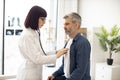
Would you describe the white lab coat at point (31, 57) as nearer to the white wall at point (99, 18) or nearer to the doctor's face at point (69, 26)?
the doctor's face at point (69, 26)

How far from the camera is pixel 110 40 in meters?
4.25

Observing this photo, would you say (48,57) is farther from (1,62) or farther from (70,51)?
(1,62)

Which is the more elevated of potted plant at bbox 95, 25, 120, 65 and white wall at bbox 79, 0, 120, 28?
white wall at bbox 79, 0, 120, 28

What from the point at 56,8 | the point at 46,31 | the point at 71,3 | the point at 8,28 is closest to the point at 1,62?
the point at 8,28

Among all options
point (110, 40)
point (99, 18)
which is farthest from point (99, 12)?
point (110, 40)

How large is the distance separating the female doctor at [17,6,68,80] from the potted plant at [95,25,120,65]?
1.99 meters

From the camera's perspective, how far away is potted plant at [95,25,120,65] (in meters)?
4.25

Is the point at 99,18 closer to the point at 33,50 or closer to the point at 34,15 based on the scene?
the point at 34,15

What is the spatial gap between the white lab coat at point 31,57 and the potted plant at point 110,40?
79.8 inches

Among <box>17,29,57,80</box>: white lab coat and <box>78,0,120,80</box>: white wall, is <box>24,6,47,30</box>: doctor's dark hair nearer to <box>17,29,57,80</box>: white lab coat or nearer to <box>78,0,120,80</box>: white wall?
<box>17,29,57,80</box>: white lab coat

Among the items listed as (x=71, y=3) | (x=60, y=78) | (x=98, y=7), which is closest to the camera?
(x=60, y=78)

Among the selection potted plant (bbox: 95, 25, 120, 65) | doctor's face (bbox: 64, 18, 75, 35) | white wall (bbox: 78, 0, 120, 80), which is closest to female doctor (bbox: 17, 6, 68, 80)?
doctor's face (bbox: 64, 18, 75, 35)

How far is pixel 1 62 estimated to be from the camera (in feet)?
15.0

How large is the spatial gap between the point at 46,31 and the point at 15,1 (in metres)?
0.96
